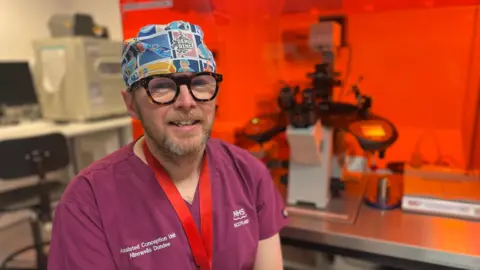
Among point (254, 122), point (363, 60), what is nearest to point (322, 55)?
point (363, 60)

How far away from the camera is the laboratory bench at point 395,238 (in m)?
1.14

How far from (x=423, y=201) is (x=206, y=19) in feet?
3.48

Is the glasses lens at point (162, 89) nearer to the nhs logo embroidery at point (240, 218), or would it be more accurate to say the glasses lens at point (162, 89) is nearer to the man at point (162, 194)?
the man at point (162, 194)

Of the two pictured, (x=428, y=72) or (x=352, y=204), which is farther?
(x=428, y=72)

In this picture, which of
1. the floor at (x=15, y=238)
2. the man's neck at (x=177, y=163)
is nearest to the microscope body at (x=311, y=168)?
the man's neck at (x=177, y=163)

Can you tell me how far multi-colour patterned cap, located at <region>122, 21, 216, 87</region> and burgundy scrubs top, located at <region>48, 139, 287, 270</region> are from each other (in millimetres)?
252

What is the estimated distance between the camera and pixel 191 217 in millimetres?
1042

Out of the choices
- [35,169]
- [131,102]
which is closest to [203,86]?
[131,102]

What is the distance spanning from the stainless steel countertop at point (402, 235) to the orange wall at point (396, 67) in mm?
543

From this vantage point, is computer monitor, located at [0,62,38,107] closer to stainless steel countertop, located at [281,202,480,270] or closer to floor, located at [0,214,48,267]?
floor, located at [0,214,48,267]

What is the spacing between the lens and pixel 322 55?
1.68 metres

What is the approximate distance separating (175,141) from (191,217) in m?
0.22

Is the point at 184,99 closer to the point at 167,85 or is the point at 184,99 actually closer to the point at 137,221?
the point at 167,85

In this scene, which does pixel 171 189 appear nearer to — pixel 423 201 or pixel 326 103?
pixel 326 103
